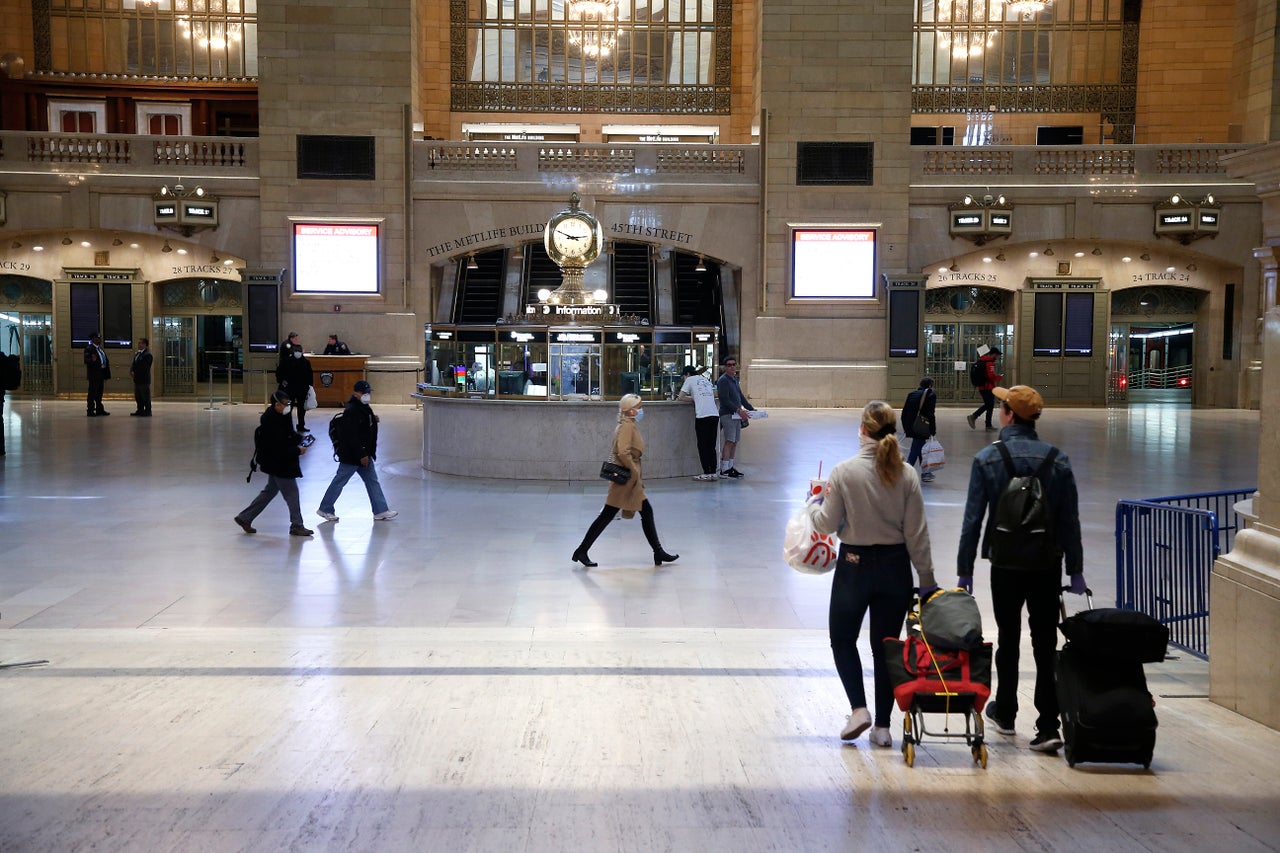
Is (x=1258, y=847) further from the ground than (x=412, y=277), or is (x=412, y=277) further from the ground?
(x=412, y=277)

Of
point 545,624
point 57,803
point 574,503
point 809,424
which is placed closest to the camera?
point 57,803

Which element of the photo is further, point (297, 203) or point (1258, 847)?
point (297, 203)

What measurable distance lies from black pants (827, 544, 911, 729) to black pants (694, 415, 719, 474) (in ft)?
32.7

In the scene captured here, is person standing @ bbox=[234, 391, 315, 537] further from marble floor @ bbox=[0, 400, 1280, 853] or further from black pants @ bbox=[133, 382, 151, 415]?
black pants @ bbox=[133, 382, 151, 415]

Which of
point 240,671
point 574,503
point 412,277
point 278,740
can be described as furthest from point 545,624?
point 412,277

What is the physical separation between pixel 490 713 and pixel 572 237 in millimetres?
10821

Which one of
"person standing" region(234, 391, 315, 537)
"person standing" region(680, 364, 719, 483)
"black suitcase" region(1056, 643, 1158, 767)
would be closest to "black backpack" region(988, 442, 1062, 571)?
"black suitcase" region(1056, 643, 1158, 767)

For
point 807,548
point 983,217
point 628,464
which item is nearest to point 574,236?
point 628,464

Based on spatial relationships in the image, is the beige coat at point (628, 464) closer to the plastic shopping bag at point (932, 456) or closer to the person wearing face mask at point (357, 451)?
the person wearing face mask at point (357, 451)

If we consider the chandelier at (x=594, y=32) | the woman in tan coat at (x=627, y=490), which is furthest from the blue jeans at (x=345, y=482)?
the chandelier at (x=594, y=32)

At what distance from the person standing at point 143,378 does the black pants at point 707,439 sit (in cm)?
1410

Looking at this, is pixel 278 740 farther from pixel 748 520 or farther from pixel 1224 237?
pixel 1224 237

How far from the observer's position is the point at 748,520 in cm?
1255

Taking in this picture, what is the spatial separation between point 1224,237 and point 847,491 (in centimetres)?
2919
